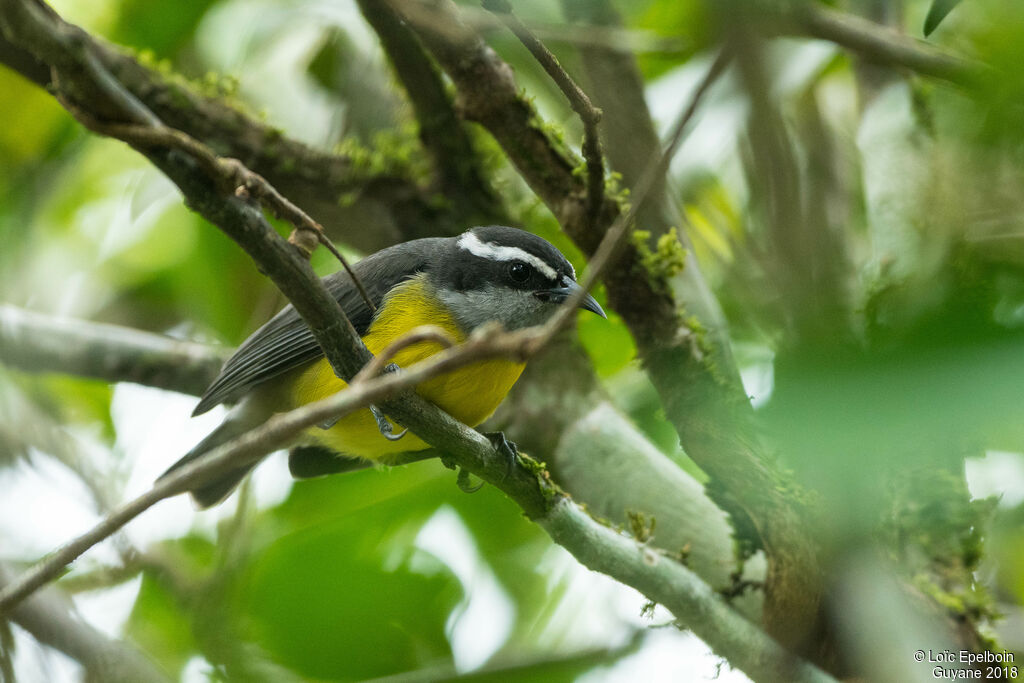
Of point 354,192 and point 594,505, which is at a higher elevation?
point 354,192

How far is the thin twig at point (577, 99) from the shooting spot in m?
2.54

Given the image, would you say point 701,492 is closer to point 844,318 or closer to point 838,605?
point 838,605

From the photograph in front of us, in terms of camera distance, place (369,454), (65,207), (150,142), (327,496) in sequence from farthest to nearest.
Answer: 1. (65,207)
2. (327,496)
3. (369,454)
4. (150,142)

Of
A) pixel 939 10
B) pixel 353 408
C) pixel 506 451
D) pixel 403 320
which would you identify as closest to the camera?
pixel 353 408

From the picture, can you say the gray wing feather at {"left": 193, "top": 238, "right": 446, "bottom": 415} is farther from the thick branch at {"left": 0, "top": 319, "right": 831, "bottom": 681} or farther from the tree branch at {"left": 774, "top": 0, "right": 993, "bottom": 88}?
the tree branch at {"left": 774, "top": 0, "right": 993, "bottom": 88}

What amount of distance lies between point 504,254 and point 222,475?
1.98 m

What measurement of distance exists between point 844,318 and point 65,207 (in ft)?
21.1

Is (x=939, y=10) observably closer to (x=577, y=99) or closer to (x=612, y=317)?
(x=577, y=99)

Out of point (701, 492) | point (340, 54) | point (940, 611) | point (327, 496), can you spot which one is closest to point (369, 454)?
point (327, 496)

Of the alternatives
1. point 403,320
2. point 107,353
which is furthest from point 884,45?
point 107,353

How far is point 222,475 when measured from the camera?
483cm

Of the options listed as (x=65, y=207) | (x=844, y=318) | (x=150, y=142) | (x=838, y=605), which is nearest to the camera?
(x=844, y=318)

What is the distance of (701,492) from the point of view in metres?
4.37

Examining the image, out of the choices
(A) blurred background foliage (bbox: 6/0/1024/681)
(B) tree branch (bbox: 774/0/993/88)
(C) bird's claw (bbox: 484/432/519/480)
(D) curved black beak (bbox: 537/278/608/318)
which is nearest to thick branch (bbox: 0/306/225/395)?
(A) blurred background foliage (bbox: 6/0/1024/681)
